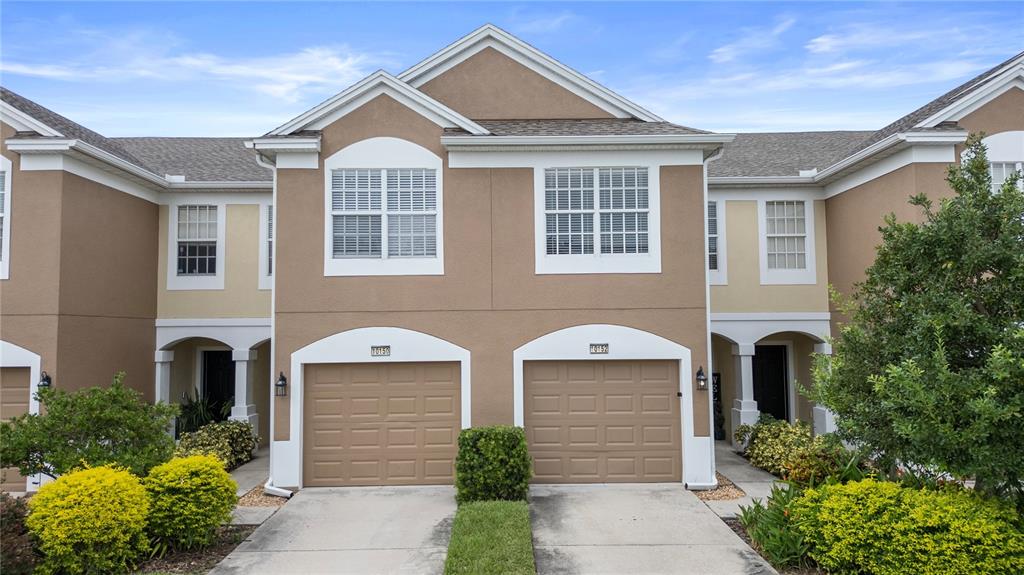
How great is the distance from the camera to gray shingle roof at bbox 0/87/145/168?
11156mm

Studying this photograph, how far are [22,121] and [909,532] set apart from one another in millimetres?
14695

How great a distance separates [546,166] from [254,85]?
8.18 meters

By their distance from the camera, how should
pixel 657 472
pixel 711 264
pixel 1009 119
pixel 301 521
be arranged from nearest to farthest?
pixel 301 521 < pixel 657 472 < pixel 1009 119 < pixel 711 264

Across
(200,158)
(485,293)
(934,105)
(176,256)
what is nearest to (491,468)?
(485,293)

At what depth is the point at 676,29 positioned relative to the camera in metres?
12.2

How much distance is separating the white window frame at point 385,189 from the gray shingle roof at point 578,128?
0.76m

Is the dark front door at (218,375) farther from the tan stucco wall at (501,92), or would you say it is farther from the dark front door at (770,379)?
the dark front door at (770,379)

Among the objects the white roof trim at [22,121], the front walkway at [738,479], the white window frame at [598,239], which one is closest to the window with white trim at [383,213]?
the white window frame at [598,239]

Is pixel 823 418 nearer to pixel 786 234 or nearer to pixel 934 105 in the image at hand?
pixel 786 234

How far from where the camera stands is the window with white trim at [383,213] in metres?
10.6

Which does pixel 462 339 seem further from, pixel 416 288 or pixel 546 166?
pixel 546 166

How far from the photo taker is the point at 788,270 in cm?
1375

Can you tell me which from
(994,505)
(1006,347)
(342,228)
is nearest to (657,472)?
(994,505)

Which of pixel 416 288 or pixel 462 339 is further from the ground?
pixel 416 288
